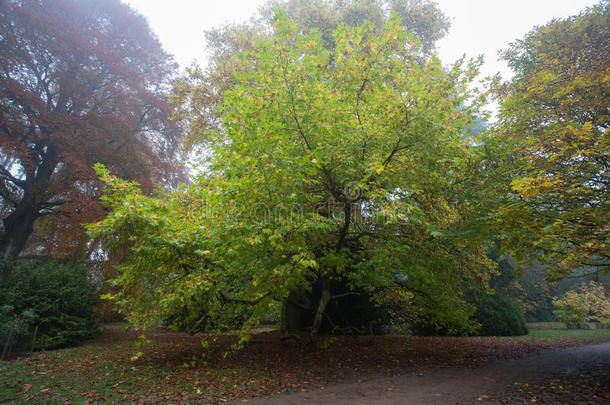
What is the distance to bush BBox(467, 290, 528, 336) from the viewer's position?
13.4 metres

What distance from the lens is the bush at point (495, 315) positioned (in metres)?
13.4

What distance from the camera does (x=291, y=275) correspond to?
5516 mm

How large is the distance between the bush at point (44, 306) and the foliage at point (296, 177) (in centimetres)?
374

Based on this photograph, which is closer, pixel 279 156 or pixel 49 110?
pixel 279 156

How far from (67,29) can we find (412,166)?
1537 cm

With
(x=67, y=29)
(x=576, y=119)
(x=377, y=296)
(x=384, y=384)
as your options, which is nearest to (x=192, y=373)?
(x=384, y=384)

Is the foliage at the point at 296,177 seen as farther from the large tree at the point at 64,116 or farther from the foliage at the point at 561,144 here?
the large tree at the point at 64,116

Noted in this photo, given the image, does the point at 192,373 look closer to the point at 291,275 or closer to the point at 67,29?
the point at 291,275

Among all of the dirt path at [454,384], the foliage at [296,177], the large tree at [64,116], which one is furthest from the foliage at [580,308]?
the large tree at [64,116]

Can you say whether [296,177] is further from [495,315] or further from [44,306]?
[495,315]

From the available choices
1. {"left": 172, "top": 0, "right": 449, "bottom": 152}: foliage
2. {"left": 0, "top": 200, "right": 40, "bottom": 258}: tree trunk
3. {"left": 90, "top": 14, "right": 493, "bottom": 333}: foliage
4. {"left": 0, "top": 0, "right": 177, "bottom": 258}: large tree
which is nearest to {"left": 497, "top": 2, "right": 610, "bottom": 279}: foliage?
{"left": 90, "top": 14, "right": 493, "bottom": 333}: foliage

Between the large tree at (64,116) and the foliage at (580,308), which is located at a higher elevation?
the large tree at (64,116)

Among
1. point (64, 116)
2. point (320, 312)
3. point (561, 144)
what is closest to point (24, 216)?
point (64, 116)

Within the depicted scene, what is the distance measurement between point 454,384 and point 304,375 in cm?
283
